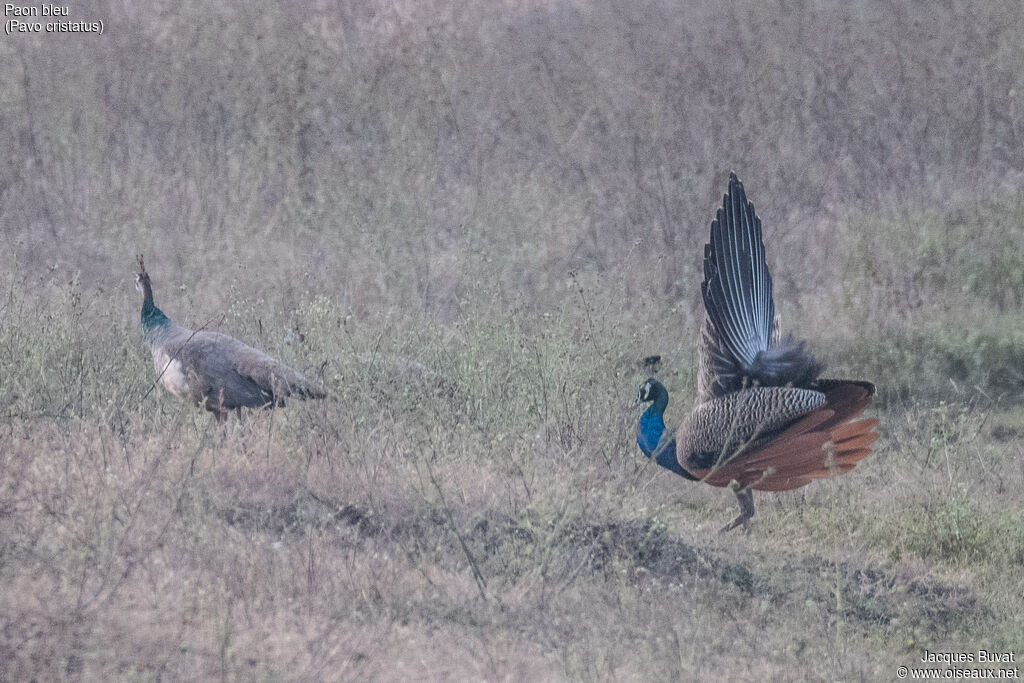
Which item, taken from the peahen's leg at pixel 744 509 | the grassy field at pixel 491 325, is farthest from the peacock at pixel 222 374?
the peahen's leg at pixel 744 509

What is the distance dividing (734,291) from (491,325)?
77.9 inches

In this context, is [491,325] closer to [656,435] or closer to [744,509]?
[656,435]

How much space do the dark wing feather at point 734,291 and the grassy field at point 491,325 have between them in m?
0.77

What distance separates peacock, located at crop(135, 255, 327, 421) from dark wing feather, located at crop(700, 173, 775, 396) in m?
2.08

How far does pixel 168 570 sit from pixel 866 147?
852 cm

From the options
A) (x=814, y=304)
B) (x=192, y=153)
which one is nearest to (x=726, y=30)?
(x=814, y=304)

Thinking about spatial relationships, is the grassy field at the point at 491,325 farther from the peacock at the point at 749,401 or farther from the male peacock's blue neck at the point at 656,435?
the peacock at the point at 749,401

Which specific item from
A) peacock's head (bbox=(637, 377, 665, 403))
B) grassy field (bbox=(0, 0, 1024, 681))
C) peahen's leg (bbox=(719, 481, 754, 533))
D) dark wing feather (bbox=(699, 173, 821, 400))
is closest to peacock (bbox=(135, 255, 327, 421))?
grassy field (bbox=(0, 0, 1024, 681))

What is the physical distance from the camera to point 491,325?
6699 mm

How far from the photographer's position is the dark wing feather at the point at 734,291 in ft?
16.6

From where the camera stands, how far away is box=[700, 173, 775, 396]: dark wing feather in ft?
16.6

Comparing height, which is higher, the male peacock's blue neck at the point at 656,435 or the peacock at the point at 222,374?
the peacock at the point at 222,374

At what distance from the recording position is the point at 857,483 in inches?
241

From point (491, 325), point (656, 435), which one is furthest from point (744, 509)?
point (491, 325)
